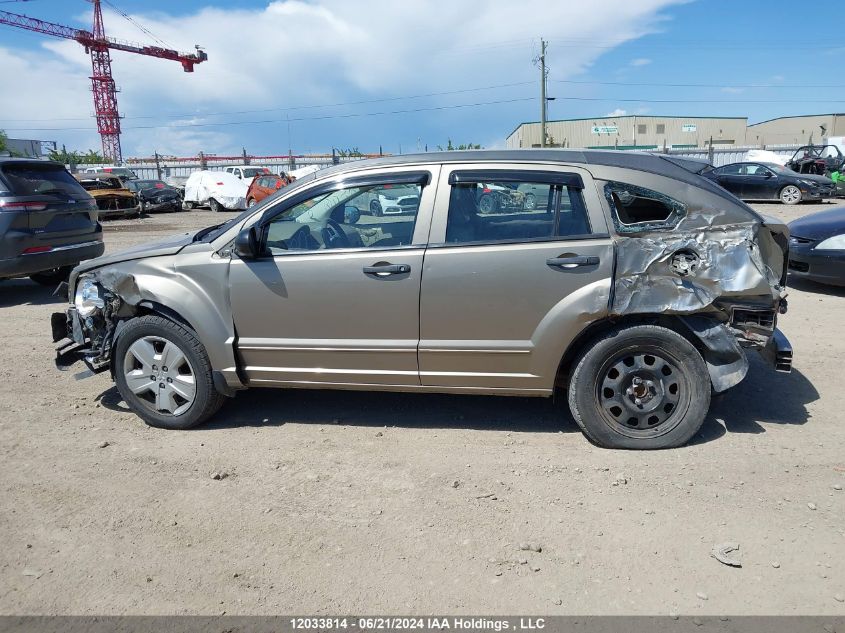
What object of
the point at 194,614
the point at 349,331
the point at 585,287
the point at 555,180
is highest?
the point at 555,180

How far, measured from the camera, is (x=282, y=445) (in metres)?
4.05

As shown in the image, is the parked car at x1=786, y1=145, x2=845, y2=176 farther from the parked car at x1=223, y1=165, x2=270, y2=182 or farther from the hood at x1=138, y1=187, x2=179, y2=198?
the hood at x1=138, y1=187, x2=179, y2=198

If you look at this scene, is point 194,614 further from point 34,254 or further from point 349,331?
point 34,254

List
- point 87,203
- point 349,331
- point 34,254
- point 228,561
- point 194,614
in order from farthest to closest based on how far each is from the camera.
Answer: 1. point 87,203
2. point 34,254
3. point 349,331
4. point 228,561
5. point 194,614

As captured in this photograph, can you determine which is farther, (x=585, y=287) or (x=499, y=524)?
(x=585, y=287)

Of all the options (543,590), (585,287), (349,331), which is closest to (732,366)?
(585,287)

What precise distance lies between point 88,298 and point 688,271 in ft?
13.4

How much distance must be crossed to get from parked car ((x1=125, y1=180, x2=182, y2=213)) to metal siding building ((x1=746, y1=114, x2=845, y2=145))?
5812 cm

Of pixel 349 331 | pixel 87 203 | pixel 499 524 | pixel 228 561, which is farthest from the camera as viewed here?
pixel 87 203

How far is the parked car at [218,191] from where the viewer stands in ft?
86.8

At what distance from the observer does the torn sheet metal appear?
11.9 feet

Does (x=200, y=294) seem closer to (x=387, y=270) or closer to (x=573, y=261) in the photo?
(x=387, y=270)

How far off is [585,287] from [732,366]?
101cm

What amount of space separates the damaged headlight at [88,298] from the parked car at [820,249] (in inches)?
286
